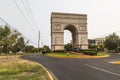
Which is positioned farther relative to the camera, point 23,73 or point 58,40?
point 58,40

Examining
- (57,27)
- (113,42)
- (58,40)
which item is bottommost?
(58,40)

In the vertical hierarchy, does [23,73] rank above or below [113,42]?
below

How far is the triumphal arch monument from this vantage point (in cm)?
5734

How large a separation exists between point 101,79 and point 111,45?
231 feet

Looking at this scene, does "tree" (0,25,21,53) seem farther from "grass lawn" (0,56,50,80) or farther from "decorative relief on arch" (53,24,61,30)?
"grass lawn" (0,56,50,80)

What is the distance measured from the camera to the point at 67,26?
60.3m

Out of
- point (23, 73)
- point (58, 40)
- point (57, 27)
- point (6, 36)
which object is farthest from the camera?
point (57, 27)

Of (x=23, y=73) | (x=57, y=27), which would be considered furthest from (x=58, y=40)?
(x=23, y=73)

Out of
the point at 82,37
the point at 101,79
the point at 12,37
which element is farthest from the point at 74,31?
the point at 101,79

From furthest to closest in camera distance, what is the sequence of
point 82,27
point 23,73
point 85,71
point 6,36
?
1. point 82,27
2. point 6,36
3. point 85,71
4. point 23,73

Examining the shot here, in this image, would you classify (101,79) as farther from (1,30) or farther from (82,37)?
(82,37)

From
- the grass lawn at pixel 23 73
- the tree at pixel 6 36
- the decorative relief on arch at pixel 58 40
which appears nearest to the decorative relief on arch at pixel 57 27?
the decorative relief on arch at pixel 58 40

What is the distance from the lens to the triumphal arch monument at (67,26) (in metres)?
57.3

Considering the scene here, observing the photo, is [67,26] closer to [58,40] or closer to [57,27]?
[57,27]
